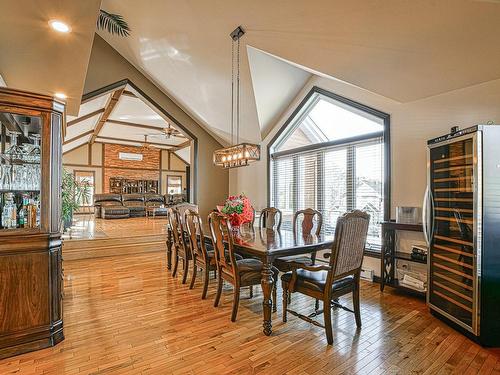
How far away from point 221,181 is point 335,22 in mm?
4953

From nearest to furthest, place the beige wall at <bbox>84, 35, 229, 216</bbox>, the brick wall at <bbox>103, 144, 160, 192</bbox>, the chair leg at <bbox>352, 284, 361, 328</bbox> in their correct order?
1. the chair leg at <bbox>352, 284, 361, 328</bbox>
2. the beige wall at <bbox>84, 35, 229, 216</bbox>
3. the brick wall at <bbox>103, 144, 160, 192</bbox>

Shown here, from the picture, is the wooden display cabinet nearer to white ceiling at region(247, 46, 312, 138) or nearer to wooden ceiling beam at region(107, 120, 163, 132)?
white ceiling at region(247, 46, 312, 138)

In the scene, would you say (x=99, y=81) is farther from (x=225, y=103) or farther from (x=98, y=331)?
(x=98, y=331)

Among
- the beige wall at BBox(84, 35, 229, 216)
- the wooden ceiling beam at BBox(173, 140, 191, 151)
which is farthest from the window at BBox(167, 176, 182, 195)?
the beige wall at BBox(84, 35, 229, 216)

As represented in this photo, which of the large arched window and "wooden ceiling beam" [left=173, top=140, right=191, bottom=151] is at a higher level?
"wooden ceiling beam" [left=173, top=140, right=191, bottom=151]

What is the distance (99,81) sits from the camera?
5.54m

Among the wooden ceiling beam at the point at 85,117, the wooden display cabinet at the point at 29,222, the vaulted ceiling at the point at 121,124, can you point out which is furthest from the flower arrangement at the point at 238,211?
the wooden ceiling beam at the point at 85,117

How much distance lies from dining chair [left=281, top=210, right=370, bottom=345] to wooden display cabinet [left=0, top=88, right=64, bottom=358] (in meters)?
2.11

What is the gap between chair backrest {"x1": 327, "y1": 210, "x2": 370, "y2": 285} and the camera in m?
2.34

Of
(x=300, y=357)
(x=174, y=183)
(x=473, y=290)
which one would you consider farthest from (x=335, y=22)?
(x=174, y=183)

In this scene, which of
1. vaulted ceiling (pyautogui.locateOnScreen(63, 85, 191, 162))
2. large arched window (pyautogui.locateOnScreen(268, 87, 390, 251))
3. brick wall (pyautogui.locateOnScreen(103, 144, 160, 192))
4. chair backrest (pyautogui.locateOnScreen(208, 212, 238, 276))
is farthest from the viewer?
brick wall (pyautogui.locateOnScreen(103, 144, 160, 192))

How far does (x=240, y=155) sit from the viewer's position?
4035mm

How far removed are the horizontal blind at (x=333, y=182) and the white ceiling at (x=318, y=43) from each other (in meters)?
0.99

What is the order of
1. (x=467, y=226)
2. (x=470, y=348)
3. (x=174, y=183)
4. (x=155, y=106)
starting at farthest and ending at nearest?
(x=174, y=183), (x=155, y=106), (x=467, y=226), (x=470, y=348)
